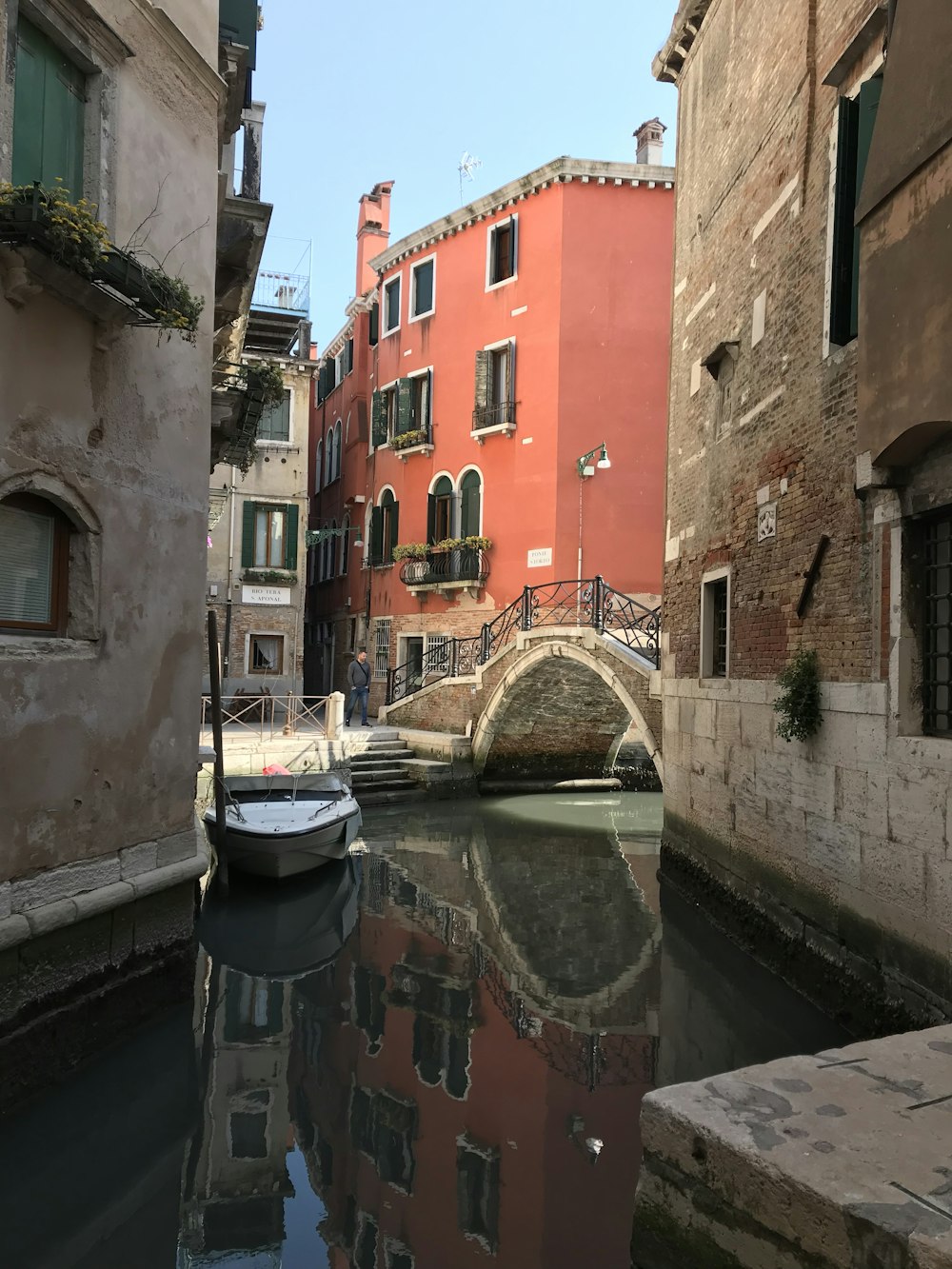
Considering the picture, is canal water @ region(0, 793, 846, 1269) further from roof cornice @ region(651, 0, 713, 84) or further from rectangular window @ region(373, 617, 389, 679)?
rectangular window @ region(373, 617, 389, 679)

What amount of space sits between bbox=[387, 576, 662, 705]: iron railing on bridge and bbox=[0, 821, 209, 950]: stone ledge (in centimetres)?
800

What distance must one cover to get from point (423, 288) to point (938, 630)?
665 inches

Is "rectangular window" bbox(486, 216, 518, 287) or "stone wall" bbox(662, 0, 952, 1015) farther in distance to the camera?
"rectangular window" bbox(486, 216, 518, 287)

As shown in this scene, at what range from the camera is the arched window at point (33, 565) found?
500 centimetres

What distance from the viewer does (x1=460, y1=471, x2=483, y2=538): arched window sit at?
61.0 ft

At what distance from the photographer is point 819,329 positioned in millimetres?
6801

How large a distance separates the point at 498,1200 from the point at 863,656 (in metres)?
3.61

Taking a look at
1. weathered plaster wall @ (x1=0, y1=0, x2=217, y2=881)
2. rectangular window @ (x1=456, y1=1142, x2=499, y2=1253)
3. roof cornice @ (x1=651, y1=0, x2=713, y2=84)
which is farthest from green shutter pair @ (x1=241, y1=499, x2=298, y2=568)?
rectangular window @ (x1=456, y1=1142, x2=499, y2=1253)

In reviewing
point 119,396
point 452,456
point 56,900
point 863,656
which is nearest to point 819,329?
point 863,656

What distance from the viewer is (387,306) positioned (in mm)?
21672

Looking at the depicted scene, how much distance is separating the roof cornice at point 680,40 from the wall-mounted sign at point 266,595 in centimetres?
1237

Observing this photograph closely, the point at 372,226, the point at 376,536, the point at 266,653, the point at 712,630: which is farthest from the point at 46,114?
the point at 372,226

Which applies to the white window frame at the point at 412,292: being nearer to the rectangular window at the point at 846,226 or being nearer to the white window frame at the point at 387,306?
the white window frame at the point at 387,306

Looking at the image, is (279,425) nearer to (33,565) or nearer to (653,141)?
(653,141)
